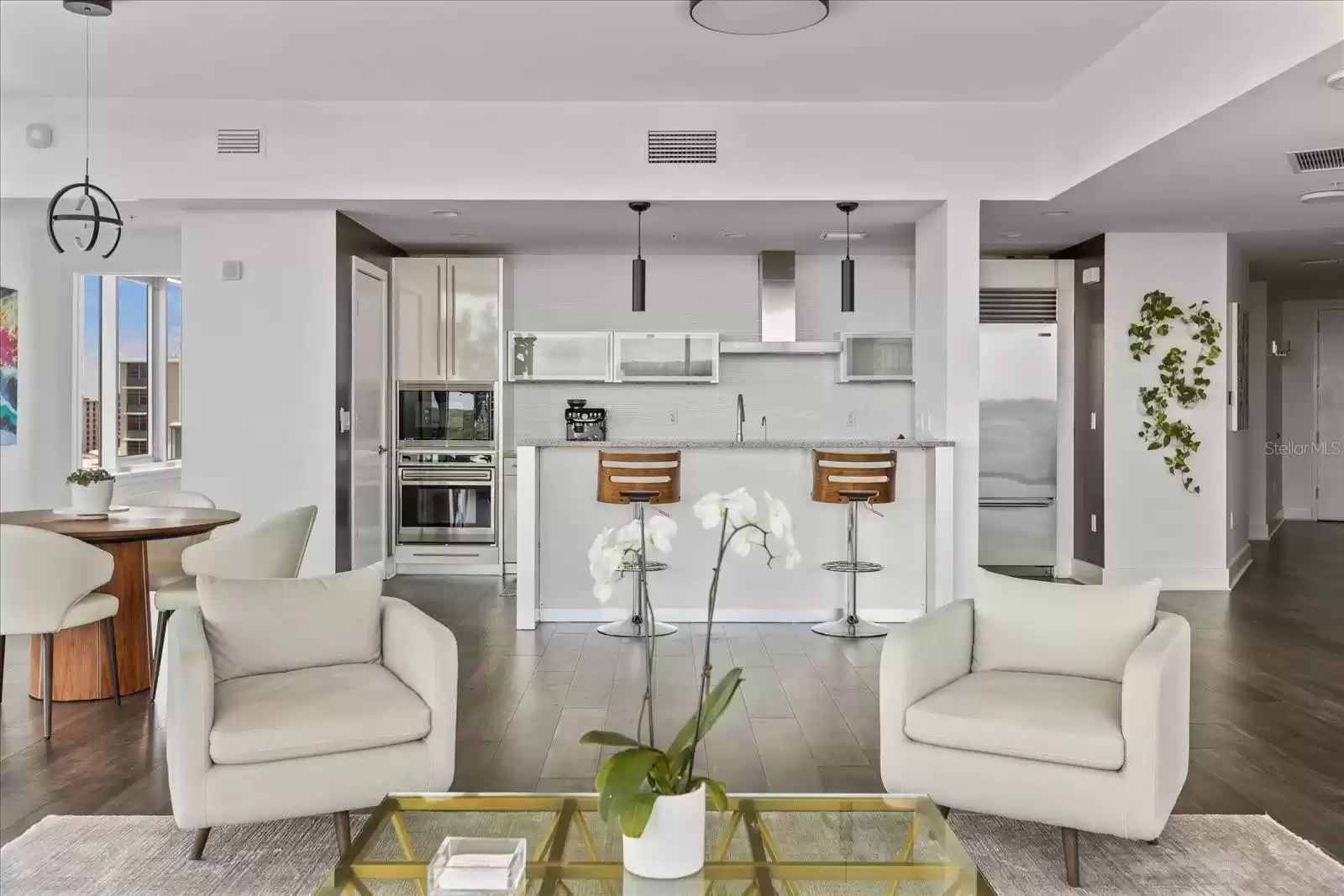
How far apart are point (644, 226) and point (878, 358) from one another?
2310mm

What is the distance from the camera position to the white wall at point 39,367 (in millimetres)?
3743

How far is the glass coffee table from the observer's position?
198 cm

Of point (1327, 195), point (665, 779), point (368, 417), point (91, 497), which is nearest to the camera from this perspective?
point (665, 779)

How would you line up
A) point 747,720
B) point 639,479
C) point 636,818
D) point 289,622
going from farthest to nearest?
point 639,479, point 747,720, point 289,622, point 636,818

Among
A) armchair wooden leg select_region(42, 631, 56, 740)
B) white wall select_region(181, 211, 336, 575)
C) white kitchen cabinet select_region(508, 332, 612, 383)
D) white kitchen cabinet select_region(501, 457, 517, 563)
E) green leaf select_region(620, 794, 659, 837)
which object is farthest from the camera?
white kitchen cabinet select_region(508, 332, 612, 383)

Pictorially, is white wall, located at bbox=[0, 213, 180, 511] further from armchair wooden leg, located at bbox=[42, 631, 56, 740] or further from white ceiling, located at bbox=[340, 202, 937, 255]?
white ceiling, located at bbox=[340, 202, 937, 255]

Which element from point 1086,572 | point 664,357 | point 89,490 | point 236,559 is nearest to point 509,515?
point 664,357

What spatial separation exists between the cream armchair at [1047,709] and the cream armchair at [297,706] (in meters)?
1.29

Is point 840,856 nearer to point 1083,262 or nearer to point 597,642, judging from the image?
point 597,642

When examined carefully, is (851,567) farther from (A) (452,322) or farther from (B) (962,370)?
(A) (452,322)

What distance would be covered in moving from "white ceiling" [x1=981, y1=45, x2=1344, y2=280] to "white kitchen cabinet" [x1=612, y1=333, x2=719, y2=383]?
2.24m

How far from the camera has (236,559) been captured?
4.55m

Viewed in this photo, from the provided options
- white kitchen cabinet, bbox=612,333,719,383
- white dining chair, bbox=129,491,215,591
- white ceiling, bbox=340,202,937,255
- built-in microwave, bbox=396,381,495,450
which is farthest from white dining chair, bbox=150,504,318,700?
white kitchen cabinet, bbox=612,333,719,383

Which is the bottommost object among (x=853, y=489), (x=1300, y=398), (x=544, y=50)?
(x=853, y=489)
